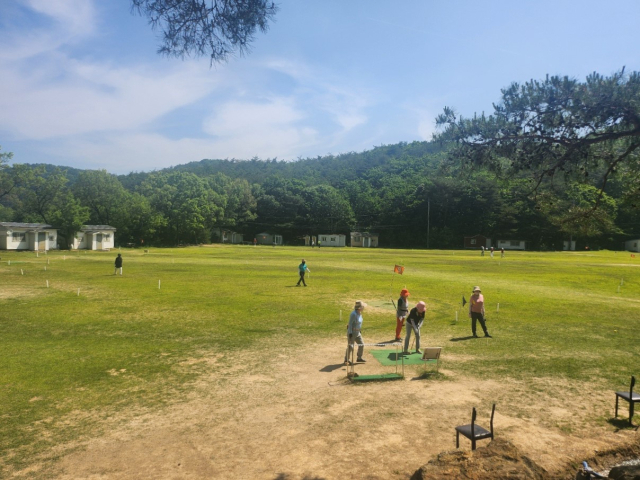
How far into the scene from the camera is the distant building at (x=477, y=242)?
103688mm

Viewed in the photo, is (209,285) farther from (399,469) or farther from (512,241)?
(512,241)

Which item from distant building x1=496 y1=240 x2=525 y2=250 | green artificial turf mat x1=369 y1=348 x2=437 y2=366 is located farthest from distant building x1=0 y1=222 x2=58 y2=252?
distant building x1=496 y1=240 x2=525 y2=250

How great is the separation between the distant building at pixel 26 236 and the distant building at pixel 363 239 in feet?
234

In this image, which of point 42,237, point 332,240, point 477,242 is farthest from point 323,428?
point 332,240

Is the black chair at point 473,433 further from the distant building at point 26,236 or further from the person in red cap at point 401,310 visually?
the distant building at point 26,236

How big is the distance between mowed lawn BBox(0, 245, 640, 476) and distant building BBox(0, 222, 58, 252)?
114 ft

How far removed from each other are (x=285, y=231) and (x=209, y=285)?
9512 centimetres

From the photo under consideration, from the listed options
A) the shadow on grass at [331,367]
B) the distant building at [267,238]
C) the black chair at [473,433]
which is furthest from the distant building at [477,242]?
the black chair at [473,433]

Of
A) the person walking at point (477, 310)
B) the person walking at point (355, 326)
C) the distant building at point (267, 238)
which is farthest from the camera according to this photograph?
the distant building at point (267, 238)

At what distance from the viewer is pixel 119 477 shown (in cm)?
681

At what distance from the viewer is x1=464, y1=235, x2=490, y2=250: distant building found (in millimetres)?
103688

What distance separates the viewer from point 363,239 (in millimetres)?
114562

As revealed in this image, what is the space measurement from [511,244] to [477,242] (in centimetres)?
817

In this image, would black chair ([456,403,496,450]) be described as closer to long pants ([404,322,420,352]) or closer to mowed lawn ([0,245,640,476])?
mowed lawn ([0,245,640,476])
